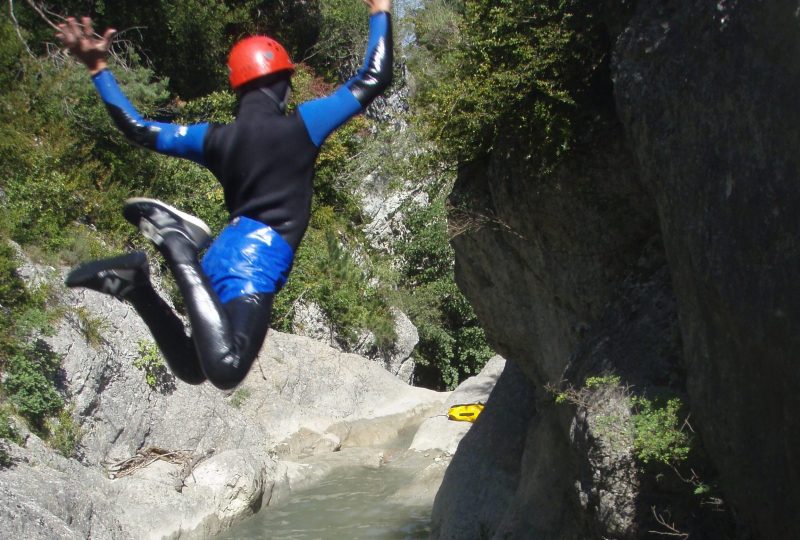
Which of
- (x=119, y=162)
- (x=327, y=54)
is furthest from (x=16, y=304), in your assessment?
(x=327, y=54)

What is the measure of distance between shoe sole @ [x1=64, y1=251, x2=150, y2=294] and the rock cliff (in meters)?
3.18

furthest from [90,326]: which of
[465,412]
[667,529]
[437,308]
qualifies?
[437,308]

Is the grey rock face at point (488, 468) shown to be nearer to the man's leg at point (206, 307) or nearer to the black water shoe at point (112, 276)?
the man's leg at point (206, 307)

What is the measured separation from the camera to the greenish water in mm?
11250

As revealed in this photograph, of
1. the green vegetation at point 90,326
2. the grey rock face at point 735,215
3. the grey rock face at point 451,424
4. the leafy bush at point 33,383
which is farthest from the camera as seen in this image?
the grey rock face at point 451,424

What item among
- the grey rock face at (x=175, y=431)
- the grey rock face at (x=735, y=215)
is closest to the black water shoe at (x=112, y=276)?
the grey rock face at (x=735, y=215)

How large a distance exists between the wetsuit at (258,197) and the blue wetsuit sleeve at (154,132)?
0.03m

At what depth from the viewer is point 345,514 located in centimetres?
1211

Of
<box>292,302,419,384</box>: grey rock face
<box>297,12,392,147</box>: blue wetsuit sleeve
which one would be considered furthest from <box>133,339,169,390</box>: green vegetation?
<box>297,12,392,147</box>: blue wetsuit sleeve

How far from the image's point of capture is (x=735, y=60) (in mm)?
4969

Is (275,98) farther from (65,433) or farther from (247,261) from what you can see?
(65,433)

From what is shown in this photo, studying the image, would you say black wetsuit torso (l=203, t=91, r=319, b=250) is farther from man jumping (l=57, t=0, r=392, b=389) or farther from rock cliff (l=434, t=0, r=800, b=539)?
rock cliff (l=434, t=0, r=800, b=539)

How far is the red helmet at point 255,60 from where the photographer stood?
12.5ft

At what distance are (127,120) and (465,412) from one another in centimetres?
1141
